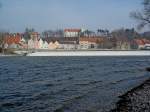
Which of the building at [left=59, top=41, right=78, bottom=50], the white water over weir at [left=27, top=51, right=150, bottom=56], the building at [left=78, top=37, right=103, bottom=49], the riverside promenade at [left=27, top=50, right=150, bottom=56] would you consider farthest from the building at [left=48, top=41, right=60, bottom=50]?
the white water over weir at [left=27, top=51, right=150, bottom=56]

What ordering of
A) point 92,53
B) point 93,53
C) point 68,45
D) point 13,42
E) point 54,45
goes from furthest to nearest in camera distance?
point 68,45
point 54,45
point 13,42
point 93,53
point 92,53

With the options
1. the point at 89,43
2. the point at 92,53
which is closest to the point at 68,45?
the point at 89,43

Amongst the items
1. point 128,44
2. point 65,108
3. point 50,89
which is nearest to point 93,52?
point 128,44

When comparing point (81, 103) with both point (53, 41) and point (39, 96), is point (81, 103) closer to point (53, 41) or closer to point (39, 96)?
point (39, 96)

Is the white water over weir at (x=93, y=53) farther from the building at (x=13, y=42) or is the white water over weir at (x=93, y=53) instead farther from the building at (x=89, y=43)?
the building at (x=89, y=43)

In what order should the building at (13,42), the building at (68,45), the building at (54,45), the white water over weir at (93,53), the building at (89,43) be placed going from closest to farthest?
the white water over weir at (93,53)
the building at (13,42)
the building at (54,45)
the building at (68,45)
the building at (89,43)

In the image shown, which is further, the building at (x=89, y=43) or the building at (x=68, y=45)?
the building at (x=89, y=43)

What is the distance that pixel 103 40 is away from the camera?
149 meters

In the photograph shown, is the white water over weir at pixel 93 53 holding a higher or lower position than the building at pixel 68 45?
lower

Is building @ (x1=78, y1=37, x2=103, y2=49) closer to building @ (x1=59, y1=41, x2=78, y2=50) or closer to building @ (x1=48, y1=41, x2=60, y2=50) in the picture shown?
building @ (x1=59, y1=41, x2=78, y2=50)

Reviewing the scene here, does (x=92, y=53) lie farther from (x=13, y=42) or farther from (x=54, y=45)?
(x=54, y=45)

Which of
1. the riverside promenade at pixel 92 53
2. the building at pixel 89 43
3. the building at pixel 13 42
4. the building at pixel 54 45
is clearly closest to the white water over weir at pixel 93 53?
the riverside promenade at pixel 92 53

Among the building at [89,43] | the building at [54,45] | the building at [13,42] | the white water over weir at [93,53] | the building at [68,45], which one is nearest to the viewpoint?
the white water over weir at [93,53]

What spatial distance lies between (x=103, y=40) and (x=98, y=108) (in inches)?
5246
